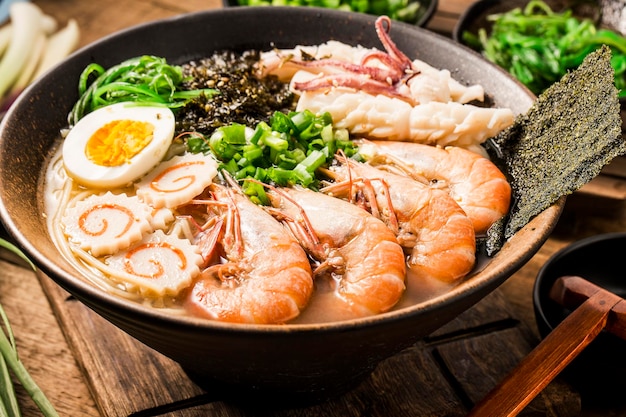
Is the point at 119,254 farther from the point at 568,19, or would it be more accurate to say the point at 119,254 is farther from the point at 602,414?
the point at 568,19

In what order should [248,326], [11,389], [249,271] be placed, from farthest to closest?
[11,389]
[249,271]
[248,326]

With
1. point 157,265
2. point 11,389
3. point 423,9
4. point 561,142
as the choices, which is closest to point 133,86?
point 157,265

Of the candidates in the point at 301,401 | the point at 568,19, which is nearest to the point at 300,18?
the point at 301,401

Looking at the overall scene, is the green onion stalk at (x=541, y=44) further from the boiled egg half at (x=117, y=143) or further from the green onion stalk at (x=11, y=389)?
the green onion stalk at (x=11, y=389)

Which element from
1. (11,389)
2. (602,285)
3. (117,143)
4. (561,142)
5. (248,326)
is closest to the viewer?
(248,326)

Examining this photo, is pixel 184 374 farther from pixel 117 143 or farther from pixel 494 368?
pixel 494 368
